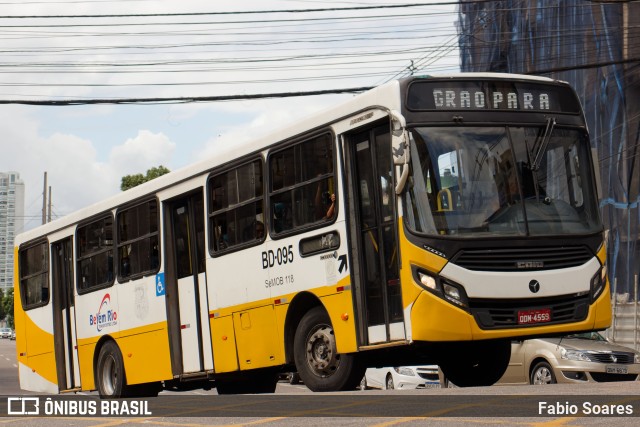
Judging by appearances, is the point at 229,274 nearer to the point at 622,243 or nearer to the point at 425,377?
the point at 425,377

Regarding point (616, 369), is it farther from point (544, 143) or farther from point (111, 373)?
point (111, 373)

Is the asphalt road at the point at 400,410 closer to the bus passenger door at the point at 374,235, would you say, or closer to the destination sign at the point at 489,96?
the bus passenger door at the point at 374,235

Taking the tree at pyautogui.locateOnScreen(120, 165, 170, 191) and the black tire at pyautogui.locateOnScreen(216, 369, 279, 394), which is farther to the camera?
the tree at pyautogui.locateOnScreen(120, 165, 170, 191)

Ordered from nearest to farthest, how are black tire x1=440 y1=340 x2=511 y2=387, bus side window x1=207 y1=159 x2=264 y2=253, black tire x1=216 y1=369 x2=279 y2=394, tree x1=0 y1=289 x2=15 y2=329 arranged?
black tire x1=440 y1=340 x2=511 y2=387 < bus side window x1=207 y1=159 x2=264 y2=253 < black tire x1=216 y1=369 x2=279 y2=394 < tree x1=0 y1=289 x2=15 y2=329

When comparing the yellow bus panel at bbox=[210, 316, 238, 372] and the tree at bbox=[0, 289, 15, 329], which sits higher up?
the tree at bbox=[0, 289, 15, 329]

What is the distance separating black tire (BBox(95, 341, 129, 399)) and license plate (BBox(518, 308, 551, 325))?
7956 millimetres

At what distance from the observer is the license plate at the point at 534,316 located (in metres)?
12.2

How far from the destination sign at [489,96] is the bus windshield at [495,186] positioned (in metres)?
0.29

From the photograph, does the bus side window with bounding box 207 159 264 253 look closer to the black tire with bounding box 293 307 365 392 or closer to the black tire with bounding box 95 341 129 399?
the black tire with bounding box 293 307 365 392

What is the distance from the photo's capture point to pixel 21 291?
22188mm

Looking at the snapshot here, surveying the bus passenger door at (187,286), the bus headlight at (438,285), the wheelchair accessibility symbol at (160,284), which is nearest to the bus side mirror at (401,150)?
the bus headlight at (438,285)

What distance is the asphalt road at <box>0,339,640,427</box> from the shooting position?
8312mm

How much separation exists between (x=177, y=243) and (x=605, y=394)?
7627 mm

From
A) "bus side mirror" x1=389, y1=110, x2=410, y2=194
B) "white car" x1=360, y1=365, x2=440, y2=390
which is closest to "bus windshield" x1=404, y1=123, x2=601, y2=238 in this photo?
"bus side mirror" x1=389, y1=110, x2=410, y2=194
